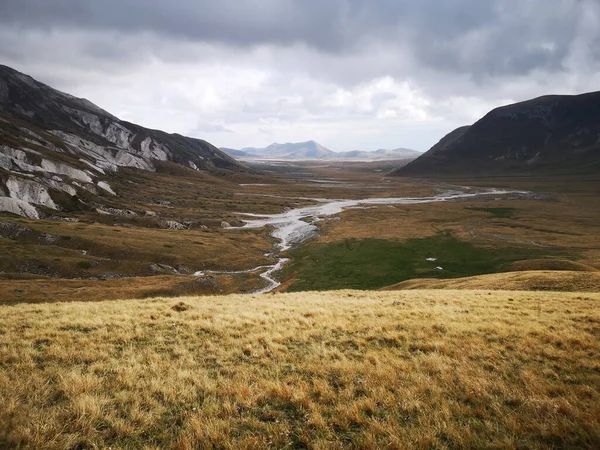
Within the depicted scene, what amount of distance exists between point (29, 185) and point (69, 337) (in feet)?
408

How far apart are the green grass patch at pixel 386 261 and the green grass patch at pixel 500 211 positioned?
52.2 metres

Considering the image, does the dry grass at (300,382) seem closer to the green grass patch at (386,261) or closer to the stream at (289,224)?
the green grass patch at (386,261)

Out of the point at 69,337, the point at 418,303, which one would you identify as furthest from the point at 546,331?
the point at 69,337

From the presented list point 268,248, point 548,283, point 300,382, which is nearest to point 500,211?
point 268,248

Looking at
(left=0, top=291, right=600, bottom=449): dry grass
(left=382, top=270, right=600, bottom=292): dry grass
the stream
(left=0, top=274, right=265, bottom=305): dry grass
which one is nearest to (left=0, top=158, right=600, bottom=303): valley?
(left=0, top=274, right=265, bottom=305): dry grass

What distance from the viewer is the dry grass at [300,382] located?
738 cm

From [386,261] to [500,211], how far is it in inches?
3695

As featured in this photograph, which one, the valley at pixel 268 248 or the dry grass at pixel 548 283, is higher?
the dry grass at pixel 548 283

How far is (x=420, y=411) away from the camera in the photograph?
8328 mm

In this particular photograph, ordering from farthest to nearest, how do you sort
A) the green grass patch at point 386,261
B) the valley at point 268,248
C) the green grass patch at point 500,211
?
the green grass patch at point 500,211 < the green grass patch at point 386,261 < the valley at point 268,248

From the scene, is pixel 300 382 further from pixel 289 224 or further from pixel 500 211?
pixel 500 211

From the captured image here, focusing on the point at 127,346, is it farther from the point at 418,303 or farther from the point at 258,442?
the point at 418,303

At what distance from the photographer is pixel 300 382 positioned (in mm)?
9938

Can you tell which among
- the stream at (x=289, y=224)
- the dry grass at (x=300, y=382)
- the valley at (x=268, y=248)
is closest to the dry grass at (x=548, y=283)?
the dry grass at (x=300, y=382)
